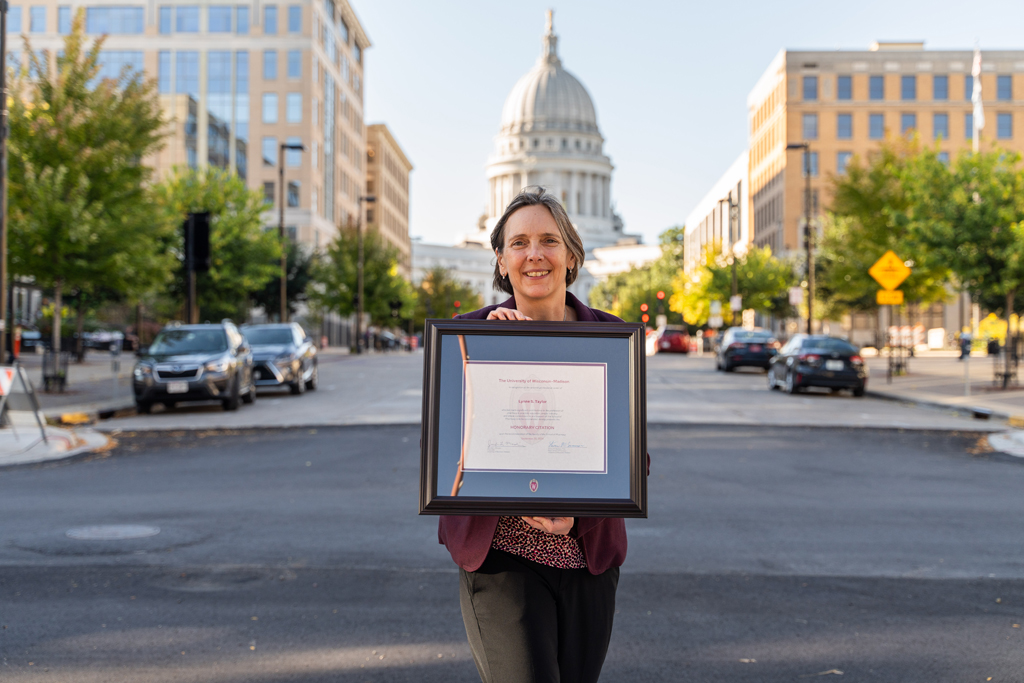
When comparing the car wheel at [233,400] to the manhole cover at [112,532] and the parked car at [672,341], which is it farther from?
the parked car at [672,341]

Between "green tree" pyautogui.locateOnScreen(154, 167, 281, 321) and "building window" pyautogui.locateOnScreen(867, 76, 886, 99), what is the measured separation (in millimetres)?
62074

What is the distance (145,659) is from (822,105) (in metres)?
91.0

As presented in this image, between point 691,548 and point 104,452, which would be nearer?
point 691,548

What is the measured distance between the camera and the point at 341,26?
9262 cm

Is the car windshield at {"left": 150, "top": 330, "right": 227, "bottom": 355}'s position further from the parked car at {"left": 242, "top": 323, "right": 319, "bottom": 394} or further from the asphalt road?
the asphalt road

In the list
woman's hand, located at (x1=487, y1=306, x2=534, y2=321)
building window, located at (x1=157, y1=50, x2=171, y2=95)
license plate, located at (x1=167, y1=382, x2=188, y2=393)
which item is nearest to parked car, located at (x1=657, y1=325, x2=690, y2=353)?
building window, located at (x1=157, y1=50, x2=171, y2=95)

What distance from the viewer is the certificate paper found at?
2.84m

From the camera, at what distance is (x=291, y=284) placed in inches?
2232

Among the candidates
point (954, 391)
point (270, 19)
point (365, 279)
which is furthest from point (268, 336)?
point (270, 19)

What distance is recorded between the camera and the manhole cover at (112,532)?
26.1 ft

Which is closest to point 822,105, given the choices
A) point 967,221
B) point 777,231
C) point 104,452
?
point 777,231

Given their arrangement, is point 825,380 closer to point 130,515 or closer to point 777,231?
point 130,515

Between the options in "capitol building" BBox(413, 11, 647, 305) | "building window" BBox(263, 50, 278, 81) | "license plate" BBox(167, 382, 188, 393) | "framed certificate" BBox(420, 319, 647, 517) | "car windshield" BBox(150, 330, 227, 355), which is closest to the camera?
"framed certificate" BBox(420, 319, 647, 517)

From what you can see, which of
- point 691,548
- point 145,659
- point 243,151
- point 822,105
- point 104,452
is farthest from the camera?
point 822,105
